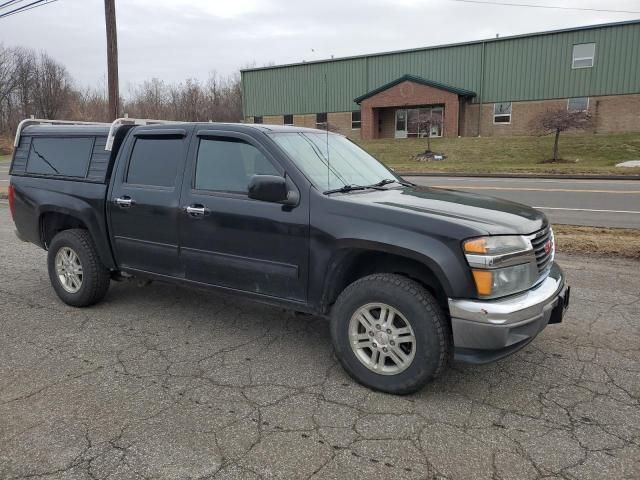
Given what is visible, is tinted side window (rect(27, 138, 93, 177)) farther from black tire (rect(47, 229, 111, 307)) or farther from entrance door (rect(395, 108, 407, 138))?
entrance door (rect(395, 108, 407, 138))

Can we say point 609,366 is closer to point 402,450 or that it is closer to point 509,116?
point 402,450

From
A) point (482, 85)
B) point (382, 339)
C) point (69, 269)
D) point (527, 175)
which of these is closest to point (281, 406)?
point (382, 339)

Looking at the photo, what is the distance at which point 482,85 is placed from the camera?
34.9 m

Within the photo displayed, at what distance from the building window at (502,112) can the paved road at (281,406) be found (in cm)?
3262

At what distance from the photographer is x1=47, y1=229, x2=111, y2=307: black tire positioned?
5.02 m

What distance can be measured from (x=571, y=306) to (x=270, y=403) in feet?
10.5

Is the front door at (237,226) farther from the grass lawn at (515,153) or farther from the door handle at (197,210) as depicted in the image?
the grass lawn at (515,153)

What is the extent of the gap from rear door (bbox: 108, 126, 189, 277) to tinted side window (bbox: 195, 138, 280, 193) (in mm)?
219

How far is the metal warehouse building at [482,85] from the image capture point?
3183 centimetres

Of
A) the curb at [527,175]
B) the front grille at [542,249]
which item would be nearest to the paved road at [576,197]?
the curb at [527,175]

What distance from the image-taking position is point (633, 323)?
4.57 meters

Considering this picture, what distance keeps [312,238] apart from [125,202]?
195 centimetres

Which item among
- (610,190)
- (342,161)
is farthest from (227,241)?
(610,190)

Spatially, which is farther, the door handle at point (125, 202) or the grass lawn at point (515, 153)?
the grass lawn at point (515, 153)
